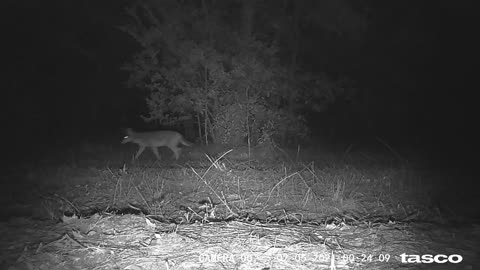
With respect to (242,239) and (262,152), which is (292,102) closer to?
(262,152)

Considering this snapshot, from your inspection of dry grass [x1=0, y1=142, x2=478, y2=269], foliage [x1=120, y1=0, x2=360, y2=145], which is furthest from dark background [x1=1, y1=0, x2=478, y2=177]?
dry grass [x1=0, y1=142, x2=478, y2=269]

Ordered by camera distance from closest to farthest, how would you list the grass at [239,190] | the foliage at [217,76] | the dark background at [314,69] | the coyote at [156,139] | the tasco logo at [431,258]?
the tasco logo at [431,258]
the grass at [239,190]
the coyote at [156,139]
the foliage at [217,76]
the dark background at [314,69]

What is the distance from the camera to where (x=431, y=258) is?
392 centimetres

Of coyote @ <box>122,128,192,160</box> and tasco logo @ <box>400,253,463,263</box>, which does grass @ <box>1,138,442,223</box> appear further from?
tasco logo @ <box>400,253,463,263</box>

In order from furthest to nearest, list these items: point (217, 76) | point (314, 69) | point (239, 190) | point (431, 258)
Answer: point (314, 69)
point (217, 76)
point (239, 190)
point (431, 258)

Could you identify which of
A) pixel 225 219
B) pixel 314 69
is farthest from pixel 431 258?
pixel 314 69

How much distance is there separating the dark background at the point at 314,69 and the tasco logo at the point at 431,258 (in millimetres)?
9153

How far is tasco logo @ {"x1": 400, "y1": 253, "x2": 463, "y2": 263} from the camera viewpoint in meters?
3.86

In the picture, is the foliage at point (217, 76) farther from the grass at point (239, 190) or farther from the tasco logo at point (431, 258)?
the tasco logo at point (431, 258)

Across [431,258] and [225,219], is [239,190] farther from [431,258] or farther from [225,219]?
[431,258]

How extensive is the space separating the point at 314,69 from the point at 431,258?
41.4 ft

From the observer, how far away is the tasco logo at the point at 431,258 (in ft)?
12.6

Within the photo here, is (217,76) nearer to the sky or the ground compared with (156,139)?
nearer to the sky

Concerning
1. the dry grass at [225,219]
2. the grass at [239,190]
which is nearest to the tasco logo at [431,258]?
the dry grass at [225,219]
